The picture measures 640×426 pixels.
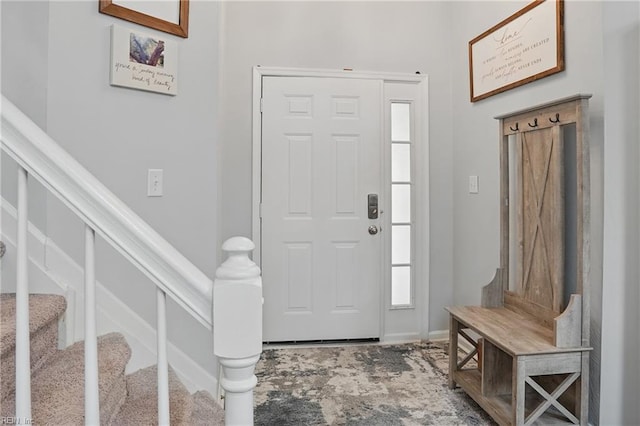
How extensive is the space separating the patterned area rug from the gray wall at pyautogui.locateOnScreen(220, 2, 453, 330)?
63 cm

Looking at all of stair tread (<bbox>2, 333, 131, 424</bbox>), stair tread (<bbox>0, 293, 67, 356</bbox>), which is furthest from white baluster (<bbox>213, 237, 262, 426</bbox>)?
stair tread (<bbox>0, 293, 67, 356</bbox>)

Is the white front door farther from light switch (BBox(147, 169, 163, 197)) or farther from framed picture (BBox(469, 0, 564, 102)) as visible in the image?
light switch (BBox(147, 169, 163, 197))

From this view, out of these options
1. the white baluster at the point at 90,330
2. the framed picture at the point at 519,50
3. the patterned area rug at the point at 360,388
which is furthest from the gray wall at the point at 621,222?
the white baluster at the point at 90,330

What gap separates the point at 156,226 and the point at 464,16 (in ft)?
8.48

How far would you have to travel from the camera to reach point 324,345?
3025 mm

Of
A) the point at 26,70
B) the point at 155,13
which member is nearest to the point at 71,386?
the point at 26,70

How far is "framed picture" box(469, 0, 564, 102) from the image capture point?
6.91 ft

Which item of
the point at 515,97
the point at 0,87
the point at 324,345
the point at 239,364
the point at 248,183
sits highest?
the point at 515,97

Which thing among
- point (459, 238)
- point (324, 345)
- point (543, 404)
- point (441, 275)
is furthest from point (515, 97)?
point (324, 345)

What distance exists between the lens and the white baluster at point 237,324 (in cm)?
81

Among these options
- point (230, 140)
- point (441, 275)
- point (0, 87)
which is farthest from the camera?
point (441, 275)

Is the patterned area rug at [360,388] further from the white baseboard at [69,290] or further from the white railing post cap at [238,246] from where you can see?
the white railing post cap at [238,246]

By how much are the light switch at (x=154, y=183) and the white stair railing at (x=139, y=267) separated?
1.05 metres

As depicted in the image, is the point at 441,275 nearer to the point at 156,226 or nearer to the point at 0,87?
the point at 156,226
